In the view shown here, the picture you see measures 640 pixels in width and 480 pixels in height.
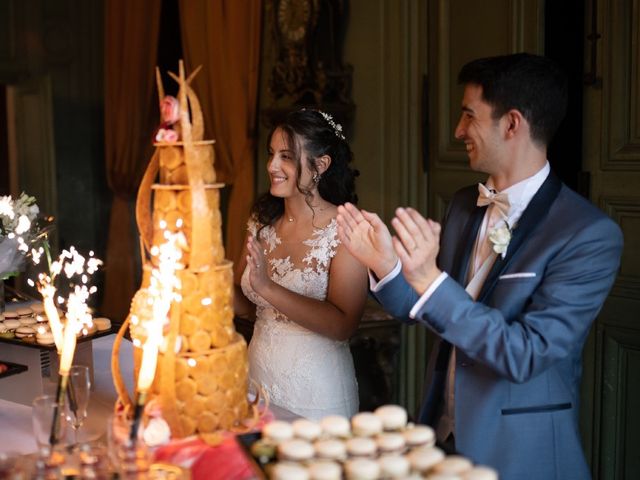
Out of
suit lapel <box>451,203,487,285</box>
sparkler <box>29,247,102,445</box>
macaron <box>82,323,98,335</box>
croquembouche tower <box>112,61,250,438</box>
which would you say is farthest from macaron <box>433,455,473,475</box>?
macaron <box>82,323,98,335</box>

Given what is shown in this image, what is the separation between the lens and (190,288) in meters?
2.02

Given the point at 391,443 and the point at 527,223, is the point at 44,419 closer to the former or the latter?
the point at 391,443

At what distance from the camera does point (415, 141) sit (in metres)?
4.54

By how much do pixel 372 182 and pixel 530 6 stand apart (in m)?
1.35

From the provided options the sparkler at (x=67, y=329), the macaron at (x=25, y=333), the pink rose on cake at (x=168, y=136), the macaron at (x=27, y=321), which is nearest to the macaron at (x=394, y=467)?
the sparkler at (x=67, y=329)

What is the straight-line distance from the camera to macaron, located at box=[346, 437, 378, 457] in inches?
62.4

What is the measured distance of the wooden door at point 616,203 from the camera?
11.1ft

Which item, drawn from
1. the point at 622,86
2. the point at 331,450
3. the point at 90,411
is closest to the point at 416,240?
the point at 331,450

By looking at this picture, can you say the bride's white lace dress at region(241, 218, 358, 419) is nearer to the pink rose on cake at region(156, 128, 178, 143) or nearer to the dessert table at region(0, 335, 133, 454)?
the dessert table at region(0, 335, 133, 454)

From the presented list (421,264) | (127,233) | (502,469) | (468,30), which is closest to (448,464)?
(421,264)

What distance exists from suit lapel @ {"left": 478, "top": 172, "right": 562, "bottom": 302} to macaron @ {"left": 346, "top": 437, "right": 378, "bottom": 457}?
0.96 m

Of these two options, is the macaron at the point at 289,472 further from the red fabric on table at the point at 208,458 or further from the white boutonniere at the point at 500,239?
the white boutonniere at the point at 500,239

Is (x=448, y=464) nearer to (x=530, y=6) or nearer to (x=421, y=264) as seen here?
(x=421, y=264)

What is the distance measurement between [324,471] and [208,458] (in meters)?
0.52
